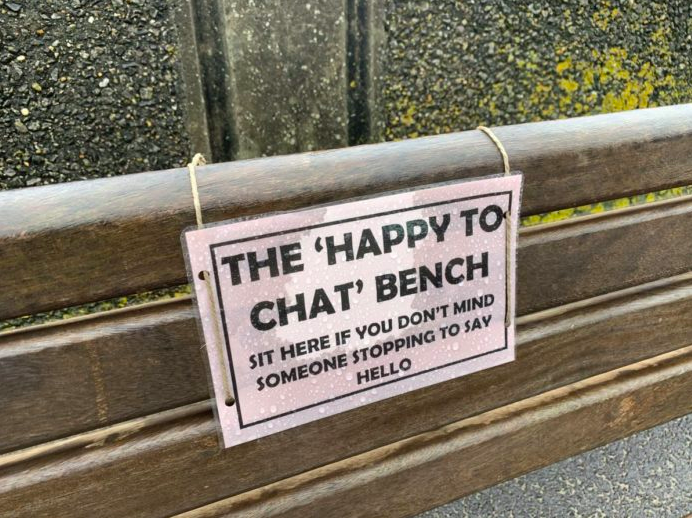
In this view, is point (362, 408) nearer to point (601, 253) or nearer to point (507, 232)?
point (507, 232)

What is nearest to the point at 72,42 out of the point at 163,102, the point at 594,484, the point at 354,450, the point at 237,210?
the point at 163,102

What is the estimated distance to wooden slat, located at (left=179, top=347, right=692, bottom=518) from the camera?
934 mm

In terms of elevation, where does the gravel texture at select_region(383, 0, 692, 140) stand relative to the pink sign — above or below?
above

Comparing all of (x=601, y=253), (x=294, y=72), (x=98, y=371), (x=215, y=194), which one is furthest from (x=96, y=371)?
(x=601, y=253)

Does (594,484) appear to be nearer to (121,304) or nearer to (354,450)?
(354,450)

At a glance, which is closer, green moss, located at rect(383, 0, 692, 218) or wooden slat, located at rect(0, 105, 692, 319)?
wooden slat, located at rect(0, 105, 692, 319)

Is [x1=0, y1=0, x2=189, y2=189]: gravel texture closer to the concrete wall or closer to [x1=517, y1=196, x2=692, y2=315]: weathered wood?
the concrete wall

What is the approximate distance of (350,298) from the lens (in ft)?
2.68

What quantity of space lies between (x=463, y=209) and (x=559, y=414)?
490mm

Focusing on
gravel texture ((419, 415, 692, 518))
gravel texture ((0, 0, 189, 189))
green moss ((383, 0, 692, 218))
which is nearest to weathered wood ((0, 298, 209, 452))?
gravel texture ((0, 0, 189, 189))

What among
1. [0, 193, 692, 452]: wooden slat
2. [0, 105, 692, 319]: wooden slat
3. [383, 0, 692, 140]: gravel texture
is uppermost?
[383, 0, 692, 140]: gravel texture

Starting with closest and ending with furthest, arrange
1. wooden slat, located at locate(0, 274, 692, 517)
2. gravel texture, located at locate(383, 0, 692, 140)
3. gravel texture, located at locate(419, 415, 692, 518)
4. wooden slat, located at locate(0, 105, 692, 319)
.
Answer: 1. wooden slat, located at locate(0, 105, 692, 319)
2. wooden slat, located at locate(0, 274, 692, 517)
3. gravel texture, located at locate(383, 0, 692, 140)
4. gravel texture, located at locate(419, 415, 692, 518)

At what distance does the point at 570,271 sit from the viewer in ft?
3.27

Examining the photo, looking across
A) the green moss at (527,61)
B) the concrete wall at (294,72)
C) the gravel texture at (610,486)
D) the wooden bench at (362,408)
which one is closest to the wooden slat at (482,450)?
the wooden bench at (362,408)
